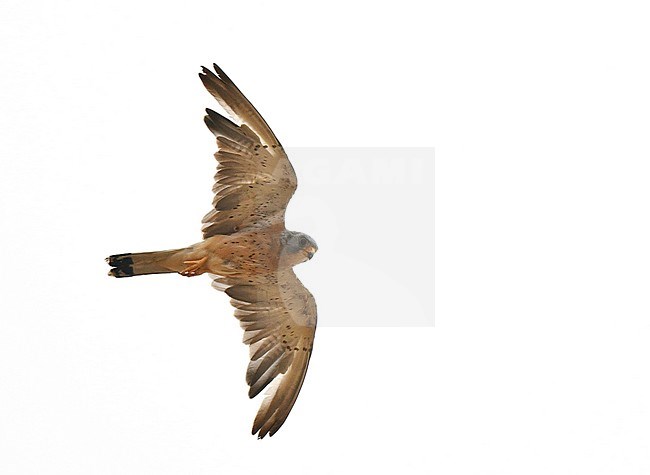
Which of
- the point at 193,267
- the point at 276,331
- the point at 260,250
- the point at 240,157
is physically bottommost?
the point at 276,331

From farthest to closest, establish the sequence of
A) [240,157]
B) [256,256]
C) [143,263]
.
Result: [256,256], [143,263], [240,157]

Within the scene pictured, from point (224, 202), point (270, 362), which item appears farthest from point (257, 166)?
point (270, 362)

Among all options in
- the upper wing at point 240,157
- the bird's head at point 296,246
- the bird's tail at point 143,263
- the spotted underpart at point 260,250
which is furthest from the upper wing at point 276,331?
the upper wing at point 240,157

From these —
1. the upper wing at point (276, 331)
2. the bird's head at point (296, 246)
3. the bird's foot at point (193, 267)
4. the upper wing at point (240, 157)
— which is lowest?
the upper wing at point (276, 331)

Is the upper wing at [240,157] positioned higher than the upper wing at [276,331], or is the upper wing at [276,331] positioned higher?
the upper wing at [240,157]

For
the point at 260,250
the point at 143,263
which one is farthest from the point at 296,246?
the point at 143,263

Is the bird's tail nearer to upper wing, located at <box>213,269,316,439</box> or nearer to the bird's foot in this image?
the bird's foot

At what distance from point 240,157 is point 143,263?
1298 millimetres

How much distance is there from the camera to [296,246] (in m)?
9.98

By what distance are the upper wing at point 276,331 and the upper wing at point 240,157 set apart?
2.82 feet

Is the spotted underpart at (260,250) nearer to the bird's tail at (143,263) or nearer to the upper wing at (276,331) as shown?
the upper wing at (276,331)

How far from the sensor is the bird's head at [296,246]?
9962 mm

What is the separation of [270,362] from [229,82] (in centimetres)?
268

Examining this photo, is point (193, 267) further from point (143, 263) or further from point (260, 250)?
point (260, 250)
